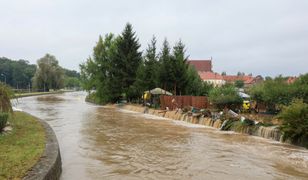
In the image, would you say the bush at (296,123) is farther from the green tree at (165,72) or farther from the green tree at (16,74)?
the green tree at (16,74)

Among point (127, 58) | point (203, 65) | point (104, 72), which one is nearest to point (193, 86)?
point (127, 58)

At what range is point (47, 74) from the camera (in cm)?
9594

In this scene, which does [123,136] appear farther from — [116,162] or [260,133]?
[260,133]

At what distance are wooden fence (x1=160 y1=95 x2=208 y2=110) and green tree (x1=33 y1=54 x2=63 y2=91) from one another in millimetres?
69413

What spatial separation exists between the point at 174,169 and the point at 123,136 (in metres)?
7.22

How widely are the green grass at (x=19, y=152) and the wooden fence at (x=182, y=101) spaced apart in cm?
1808

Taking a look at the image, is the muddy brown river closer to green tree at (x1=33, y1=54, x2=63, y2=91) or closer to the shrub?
the shrub

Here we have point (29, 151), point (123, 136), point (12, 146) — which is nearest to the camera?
point (29, 151)

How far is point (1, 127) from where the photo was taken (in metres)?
12.4

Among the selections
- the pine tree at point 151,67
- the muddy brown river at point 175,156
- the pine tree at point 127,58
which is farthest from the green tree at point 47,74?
the muddy brown river at point 175,156

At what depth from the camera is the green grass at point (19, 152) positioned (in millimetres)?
7359

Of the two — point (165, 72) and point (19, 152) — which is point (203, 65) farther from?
point (19, 152)

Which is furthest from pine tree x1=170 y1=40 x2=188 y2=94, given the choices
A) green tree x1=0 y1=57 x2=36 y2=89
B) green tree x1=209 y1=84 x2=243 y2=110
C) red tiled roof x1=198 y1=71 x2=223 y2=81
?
green tree x1=0 y1=57 x2=36 y2=89

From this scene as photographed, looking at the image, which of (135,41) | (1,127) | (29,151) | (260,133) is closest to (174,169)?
(29,151)
